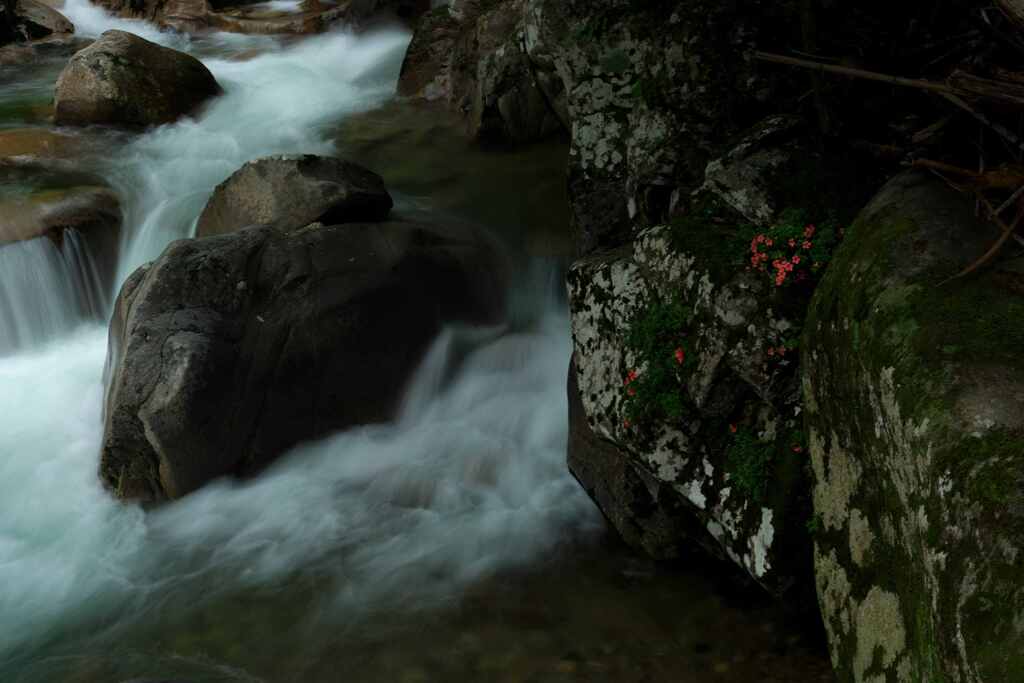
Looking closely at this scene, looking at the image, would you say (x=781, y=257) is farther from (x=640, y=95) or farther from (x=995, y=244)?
(x=640, y=95)

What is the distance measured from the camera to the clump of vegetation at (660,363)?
14.3ft

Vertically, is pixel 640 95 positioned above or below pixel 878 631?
above

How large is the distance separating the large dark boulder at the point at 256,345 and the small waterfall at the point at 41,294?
64.6 inches

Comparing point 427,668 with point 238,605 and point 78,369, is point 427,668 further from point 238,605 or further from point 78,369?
point 78,369

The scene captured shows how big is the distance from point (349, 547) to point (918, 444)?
12.4ft

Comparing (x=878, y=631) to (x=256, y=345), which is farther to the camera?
(x=256, y=345)

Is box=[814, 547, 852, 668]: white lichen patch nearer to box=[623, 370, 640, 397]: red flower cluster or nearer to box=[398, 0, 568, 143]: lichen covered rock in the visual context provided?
box=[623, 370, 640, 397]: red flower cluster

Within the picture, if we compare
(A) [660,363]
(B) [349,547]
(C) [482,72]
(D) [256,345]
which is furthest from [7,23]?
(A) [660,363]

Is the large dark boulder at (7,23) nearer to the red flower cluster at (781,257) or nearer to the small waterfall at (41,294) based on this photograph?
the small waterfall at (41,294)

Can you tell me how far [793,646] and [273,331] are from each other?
3.94m

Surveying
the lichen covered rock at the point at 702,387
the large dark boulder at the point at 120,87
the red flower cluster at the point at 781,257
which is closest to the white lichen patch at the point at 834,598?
the lichen covered rock at the point at 702,387

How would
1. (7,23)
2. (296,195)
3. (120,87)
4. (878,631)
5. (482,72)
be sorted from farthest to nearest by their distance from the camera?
(7,23), (120,87), (482,72), (296,195), (878,631)

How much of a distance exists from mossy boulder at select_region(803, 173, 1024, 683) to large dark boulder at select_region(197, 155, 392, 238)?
15.7 ft

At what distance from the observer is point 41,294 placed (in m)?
8.45
